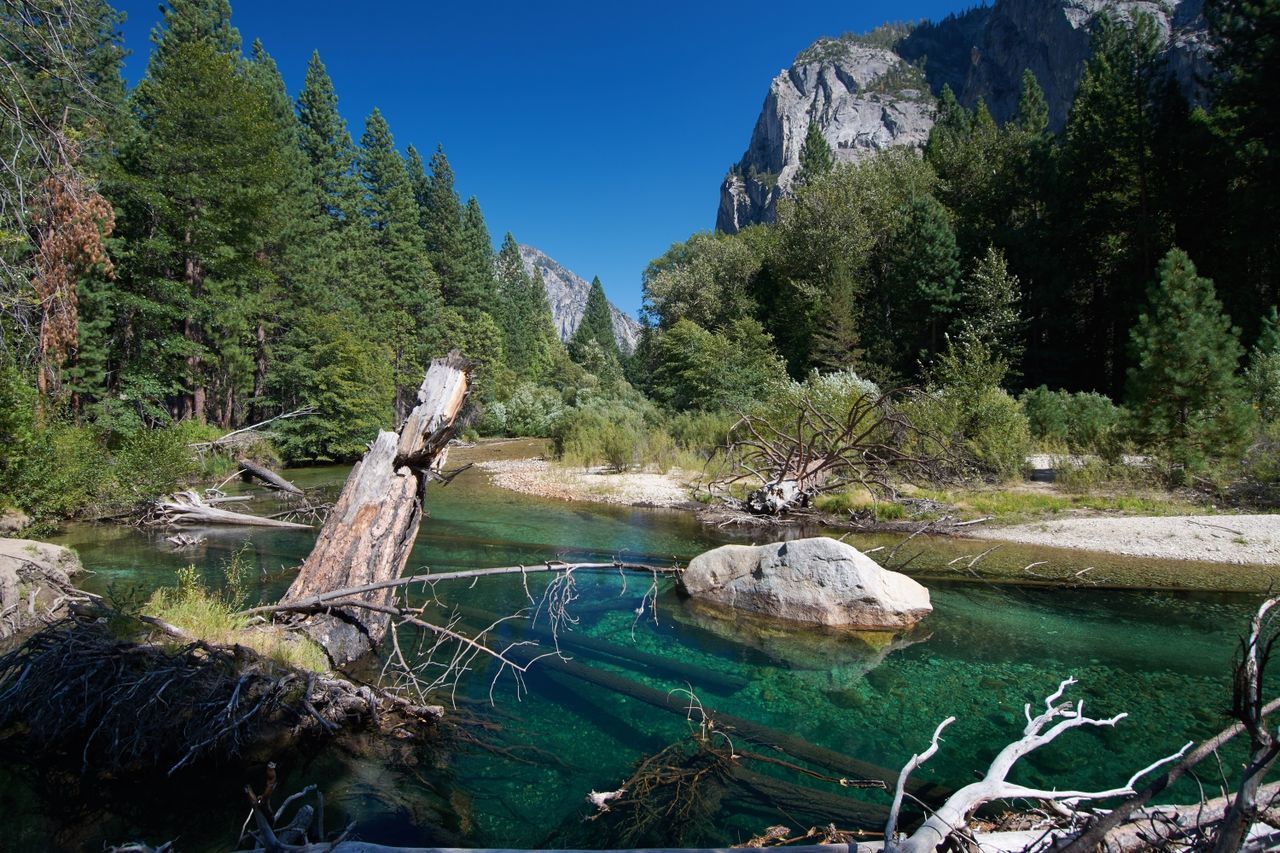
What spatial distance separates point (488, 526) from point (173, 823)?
908 centimetres

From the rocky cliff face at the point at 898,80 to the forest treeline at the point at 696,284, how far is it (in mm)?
59809

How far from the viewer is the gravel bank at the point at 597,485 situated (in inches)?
624

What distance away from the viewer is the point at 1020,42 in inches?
3558

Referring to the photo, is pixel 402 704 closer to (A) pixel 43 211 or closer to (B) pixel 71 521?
(A) pixel 43 211

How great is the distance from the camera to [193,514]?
1147 cm

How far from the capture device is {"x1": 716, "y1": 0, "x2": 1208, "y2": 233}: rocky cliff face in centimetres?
8331

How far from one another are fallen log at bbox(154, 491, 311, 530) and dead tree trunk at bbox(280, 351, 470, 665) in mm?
6036

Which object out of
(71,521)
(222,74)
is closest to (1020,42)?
(222,74)

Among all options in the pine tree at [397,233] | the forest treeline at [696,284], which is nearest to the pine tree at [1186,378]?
the forest treeline at [696,284]

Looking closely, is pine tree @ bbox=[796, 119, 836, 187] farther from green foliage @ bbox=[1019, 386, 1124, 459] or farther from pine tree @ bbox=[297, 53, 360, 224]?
green foliage @ bbox=[1019, 386, 1124, 459]

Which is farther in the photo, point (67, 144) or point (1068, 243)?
point (1068, 243)

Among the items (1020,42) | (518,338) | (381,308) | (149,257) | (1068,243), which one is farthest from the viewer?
(1020,42)

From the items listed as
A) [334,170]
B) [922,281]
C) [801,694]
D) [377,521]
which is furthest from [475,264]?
[801,694]

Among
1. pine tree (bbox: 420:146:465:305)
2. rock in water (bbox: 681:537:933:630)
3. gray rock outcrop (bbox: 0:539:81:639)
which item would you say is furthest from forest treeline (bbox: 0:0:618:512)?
→ pine tree (bbox: 420:146:465:305)
